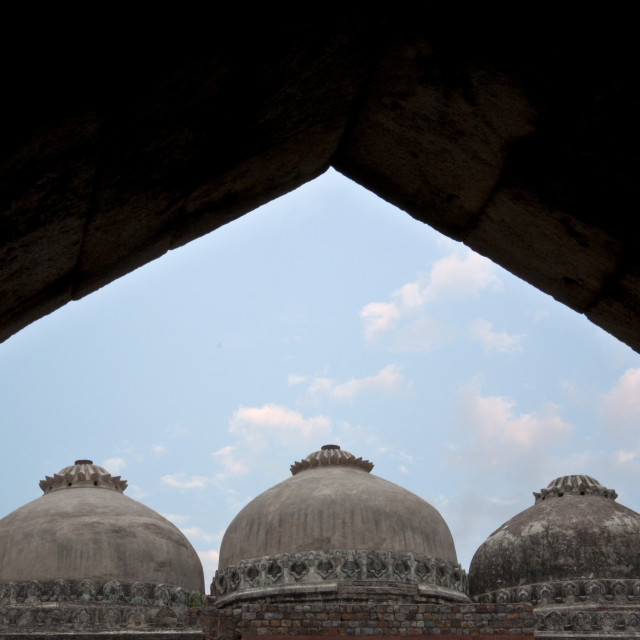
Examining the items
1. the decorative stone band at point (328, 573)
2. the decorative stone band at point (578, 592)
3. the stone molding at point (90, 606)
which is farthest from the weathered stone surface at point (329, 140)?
the decorative stone band at point (578, 592)

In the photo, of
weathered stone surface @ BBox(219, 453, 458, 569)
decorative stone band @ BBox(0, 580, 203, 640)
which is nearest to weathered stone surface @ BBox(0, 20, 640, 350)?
decorative stone band @ BBox(0, 580, 203, 640)

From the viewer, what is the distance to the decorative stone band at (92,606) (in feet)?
37.6

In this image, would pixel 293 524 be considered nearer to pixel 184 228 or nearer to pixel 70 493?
pixel 70 493

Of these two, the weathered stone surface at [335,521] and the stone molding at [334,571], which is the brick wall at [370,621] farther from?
the weathered stone surface at [335,521]

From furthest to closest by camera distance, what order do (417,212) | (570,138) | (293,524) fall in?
1. (293,524)
2. (417,212)
3. (570,138)

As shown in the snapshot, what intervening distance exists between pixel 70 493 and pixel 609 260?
15.0 metres

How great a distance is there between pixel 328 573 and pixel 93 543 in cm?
405

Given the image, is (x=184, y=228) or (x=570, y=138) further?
(x=184, y=228)

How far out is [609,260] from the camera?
2.28 metres

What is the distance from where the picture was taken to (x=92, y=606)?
42.9 ft

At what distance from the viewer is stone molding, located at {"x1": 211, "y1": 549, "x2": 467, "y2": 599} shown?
13352 mm

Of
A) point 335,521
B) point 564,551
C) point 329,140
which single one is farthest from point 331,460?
point 329,140

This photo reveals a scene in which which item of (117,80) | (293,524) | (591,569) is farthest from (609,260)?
(591,569)

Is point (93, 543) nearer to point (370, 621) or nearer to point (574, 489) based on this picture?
point (370, 621)
